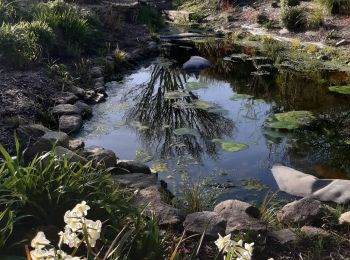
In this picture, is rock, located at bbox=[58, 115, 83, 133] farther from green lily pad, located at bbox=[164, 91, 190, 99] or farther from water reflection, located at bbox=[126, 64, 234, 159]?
green lily pad, located at bbox=[164, 91, 190, 99]

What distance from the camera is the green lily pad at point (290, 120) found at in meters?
6.48

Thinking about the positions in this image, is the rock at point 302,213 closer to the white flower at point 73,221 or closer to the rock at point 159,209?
the rock at point 159,209

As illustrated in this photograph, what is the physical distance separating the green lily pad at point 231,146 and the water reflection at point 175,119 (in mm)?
115

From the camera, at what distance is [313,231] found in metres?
3.46

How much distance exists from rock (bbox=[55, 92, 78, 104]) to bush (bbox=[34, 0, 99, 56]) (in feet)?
6.77

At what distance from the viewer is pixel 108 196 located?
10.1 ft

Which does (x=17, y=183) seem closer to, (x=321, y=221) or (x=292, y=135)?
(x=321, y=221)

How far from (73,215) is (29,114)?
4.51 metres

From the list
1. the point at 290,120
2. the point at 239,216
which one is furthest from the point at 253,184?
the point at 290,120

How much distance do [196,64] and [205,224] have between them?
22.2ft

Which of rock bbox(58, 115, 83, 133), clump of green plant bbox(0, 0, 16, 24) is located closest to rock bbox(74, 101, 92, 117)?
rock bbox(58, 115, 83, 133)

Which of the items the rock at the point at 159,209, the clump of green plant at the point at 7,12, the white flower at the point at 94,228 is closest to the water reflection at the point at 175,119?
the rock at the point at 159,209

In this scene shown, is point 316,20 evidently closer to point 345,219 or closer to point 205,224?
point 345,219

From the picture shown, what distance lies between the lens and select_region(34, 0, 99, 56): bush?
913cm
